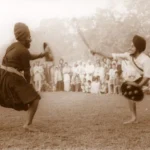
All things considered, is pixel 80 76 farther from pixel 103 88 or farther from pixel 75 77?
pixel 103 88

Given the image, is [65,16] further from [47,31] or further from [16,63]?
[16,63]

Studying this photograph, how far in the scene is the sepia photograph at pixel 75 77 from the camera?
14.6 feet

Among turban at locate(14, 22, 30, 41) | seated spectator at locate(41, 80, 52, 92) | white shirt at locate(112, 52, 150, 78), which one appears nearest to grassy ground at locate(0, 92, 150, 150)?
white shirt at locate(112, 52, 150, 78)

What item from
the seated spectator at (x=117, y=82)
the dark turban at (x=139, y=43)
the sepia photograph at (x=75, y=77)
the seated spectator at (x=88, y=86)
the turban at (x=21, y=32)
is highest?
the turban at (x=21, y=32)

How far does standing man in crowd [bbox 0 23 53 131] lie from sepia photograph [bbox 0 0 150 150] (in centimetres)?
1

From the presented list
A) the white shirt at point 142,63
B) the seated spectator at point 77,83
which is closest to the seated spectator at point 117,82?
the seated spectator at point 77,83

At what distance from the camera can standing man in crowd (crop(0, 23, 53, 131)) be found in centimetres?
456

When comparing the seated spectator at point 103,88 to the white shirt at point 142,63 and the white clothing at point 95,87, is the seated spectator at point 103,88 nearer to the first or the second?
the white clothing at point 95,87

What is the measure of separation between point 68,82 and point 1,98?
910 centimetres

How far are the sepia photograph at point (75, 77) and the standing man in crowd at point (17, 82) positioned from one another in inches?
0.5

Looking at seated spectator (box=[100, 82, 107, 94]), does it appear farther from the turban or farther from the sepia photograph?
the turban

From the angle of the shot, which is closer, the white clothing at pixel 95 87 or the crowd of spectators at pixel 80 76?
the crowd of spectators at pixel 80 76

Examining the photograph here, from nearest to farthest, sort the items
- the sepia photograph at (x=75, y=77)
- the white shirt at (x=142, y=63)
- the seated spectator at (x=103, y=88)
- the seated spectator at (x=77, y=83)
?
1. the sepia photograph at (x=75, y=77)
2. the white shirt at (x=142, y=63)
3. the seated spectator at (x=103, y=88)
4. the seated spectator at (x=77, y=83)

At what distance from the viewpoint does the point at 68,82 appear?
13.8 m
